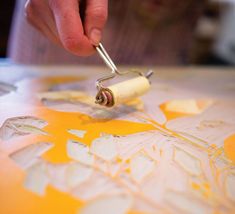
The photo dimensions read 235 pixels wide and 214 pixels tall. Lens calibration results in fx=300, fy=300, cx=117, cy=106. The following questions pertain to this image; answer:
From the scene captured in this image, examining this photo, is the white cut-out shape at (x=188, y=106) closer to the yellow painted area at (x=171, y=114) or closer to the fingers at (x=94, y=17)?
the yellow painted area at (x=171, y=114)

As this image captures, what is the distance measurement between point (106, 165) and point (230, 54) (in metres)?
1.52

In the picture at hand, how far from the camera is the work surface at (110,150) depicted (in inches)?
13.8

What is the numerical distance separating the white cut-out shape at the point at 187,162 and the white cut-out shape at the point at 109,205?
4.2 inches

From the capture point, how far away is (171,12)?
0.87 metres

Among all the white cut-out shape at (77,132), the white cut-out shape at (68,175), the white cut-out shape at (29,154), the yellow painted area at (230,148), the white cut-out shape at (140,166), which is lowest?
the yellow painted area at (230,148)

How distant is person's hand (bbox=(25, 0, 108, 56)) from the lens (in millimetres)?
488

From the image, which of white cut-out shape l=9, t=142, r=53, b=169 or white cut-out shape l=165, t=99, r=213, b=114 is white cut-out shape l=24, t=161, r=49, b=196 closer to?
white cut-out shape l=9, t=142, r=53, b=169

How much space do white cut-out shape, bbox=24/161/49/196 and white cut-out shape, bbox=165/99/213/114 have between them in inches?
12.3

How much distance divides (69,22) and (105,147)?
0.69 ft

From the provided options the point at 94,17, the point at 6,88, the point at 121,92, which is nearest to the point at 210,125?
the point at 121,92

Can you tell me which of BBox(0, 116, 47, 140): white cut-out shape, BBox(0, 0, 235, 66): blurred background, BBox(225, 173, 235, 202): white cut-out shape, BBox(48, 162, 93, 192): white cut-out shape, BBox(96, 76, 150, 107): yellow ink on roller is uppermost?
BBox(0, 0, 235, 66): blurred background

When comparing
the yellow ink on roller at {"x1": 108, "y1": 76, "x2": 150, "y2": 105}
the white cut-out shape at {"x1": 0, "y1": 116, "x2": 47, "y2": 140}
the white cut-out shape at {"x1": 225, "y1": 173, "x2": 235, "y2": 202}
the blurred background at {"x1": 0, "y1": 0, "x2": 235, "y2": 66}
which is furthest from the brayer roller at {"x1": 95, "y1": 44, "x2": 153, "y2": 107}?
the blurred background at {"x1": 0, "y1": 0, "x2": 235, "y2": 66}

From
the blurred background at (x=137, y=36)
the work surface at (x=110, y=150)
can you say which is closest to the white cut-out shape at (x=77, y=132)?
the work surface at (x=110, y=150)

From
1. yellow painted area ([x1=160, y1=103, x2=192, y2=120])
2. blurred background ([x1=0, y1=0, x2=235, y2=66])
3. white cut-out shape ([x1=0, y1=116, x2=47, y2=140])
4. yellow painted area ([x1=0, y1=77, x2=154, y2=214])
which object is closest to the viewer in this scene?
yellow painted area ([x1=0, y1=77, x2=154, y2=214])
